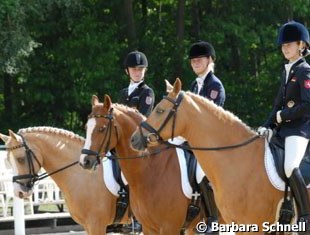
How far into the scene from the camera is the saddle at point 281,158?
6.81 m

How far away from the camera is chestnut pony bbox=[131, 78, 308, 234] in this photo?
6820mm

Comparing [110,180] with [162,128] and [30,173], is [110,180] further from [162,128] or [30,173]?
[162,128]

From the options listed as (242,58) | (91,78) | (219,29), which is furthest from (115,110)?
(242,58)

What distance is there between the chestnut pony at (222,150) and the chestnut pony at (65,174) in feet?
6.27

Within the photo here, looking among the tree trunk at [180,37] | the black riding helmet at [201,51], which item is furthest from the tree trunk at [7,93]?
the black riding helmet at [201,51]

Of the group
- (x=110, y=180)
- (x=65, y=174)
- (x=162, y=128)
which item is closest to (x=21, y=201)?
(x=65, y=174)

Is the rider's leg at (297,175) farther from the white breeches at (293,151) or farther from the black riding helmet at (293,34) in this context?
the black riding helmet at (293,34)

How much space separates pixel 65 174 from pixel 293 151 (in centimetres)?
302

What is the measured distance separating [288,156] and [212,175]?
694 mm

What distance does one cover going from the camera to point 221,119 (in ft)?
23.1

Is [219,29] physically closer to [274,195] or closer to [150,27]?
[150,27]

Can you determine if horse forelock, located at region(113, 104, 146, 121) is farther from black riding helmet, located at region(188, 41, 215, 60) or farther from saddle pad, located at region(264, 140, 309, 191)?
saddle pad, located at region(264, 140, 309, 191)

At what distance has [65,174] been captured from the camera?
8812 millimetres

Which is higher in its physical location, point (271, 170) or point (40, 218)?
point (271, 170)
